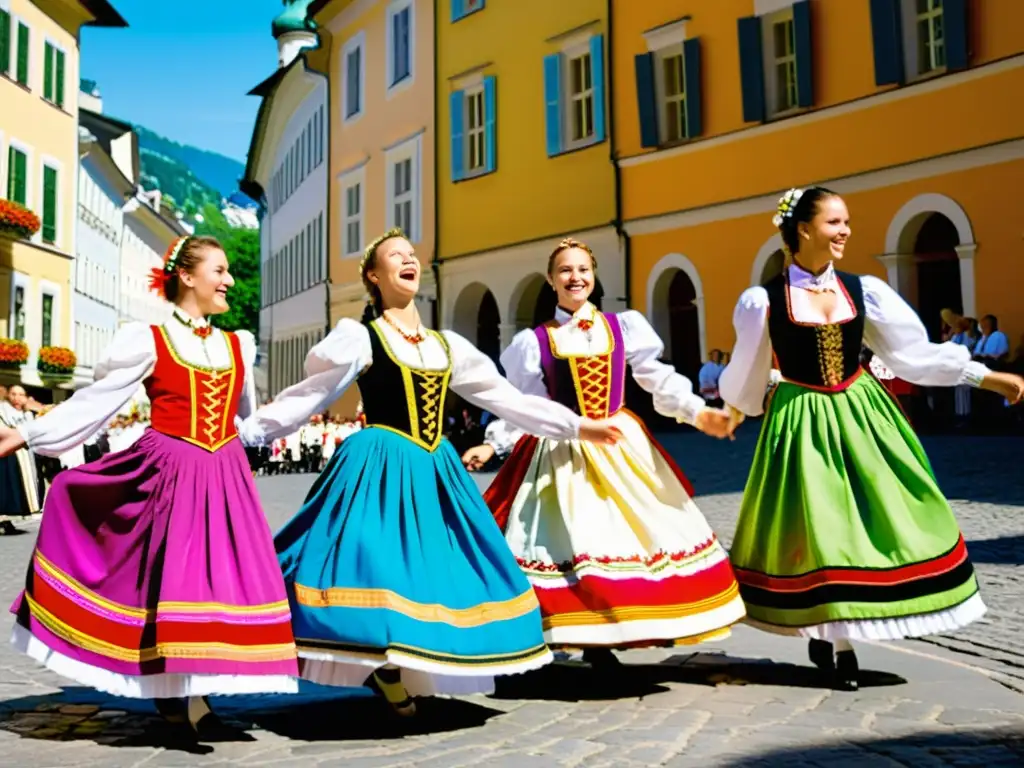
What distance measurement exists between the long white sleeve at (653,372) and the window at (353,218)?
27141 millimetres

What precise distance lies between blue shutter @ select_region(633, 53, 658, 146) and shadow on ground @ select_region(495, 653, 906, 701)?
17.0 m

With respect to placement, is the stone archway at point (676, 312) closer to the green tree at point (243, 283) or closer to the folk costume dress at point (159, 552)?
the folk costume dress at point (159, 552)

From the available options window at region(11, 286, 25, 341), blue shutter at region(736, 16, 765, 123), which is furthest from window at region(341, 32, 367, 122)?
blue shutter at region(736, 16, 765, 123)

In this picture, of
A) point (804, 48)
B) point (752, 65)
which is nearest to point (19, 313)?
point (752, 65)

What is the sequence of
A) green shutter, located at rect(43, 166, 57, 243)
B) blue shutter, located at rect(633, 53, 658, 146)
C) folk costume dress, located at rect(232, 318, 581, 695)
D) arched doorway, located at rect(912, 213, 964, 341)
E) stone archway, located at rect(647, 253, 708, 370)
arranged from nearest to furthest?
folk costume dress, located at rect(232, 318, 581, 695), arched doorway, located at rect(912, 213, 964, 341), blue shutter, located at rect(633, 53, 658, 146), stone archway, located at rect(647, 253, 708, 370), green shutter, located at rect(43, 166, 57, 243)

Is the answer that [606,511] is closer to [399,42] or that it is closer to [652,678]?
[652,678]

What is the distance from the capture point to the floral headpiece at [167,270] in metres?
5.30

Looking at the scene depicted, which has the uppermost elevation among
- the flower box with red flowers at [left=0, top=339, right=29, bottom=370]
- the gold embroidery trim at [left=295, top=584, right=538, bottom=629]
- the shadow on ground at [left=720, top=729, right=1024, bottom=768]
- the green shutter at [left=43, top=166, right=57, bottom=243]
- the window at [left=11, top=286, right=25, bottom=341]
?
the green shutter at [left=43, top=166, right=57, bottom=243]

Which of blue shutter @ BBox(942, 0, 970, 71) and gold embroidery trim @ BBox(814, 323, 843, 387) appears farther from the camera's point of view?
blue shutter @ BBox(942, 0, 970, 71)

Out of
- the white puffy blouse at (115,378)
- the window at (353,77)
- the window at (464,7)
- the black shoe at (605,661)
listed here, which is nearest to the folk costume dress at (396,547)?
the white puffy blouse at (115,378)

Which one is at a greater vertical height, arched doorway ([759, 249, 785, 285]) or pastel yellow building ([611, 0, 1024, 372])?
pastel yellow building ([611, 0, 1024, 372])

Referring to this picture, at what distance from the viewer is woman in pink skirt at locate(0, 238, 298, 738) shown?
4.70m

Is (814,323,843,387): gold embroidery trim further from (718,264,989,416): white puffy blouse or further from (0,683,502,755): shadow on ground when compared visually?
(0,683,502,755): shadow on ground

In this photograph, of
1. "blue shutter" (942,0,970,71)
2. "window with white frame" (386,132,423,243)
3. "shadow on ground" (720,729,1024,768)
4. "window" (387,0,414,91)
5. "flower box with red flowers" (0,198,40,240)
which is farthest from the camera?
"flower box with red flowers" (0,198,40,240)
